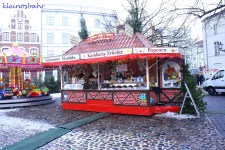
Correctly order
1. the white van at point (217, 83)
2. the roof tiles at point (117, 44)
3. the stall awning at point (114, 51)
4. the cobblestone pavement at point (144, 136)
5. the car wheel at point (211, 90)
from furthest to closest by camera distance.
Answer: the car wheel at point (211, 90) < the white van at point (217, 83) < the roof tiles at point (117, 44) < the stall awning at point (114, 51) < the cobblestone pavement at point (144, 136)

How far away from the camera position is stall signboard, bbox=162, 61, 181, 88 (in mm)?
9891

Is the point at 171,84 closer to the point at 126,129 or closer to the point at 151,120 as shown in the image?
the point at 151,120

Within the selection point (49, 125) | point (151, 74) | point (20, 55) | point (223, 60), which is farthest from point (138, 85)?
point (223, 60)

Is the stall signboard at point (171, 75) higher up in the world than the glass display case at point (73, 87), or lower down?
higher up

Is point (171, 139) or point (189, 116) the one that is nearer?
point (171, 139)

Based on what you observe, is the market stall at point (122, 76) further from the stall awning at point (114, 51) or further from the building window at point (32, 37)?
the building window at point (32, 37)

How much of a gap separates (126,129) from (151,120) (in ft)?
5.26

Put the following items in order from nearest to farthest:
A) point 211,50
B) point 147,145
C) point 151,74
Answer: point 147,145
point 151,74
point 211,50

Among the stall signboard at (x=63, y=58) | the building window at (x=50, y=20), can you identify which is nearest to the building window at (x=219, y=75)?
the stall signboard at (x=63, y=58)

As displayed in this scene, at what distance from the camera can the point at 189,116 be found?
329 inches

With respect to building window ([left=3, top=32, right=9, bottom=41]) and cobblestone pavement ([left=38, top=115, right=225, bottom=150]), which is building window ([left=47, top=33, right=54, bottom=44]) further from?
cobblestone pavement ([left=38, top=115, right=225, bottom=150])

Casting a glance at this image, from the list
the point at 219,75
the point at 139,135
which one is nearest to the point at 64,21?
Result: the point at 219,75

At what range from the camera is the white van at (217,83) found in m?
15.7

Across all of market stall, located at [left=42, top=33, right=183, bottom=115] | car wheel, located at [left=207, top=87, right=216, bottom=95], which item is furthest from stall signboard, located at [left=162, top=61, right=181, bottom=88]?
car wheel, located at [left=207, top=87, right=216, bottom=95]
